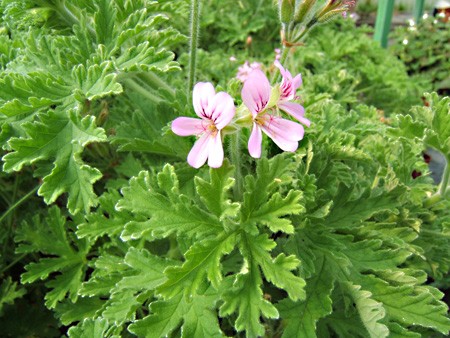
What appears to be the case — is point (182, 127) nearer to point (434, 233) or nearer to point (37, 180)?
point (434, 233)

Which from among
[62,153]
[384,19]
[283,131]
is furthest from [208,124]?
[384,19]

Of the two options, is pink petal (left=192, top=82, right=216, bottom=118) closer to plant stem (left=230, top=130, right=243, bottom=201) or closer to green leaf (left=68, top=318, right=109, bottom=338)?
plant stem (left=230, top=130, right=243, bottom=201)

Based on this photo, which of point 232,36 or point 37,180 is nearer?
point 37,180

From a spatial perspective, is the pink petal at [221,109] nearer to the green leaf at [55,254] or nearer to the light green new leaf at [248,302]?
the light green new leaf at [248,302]

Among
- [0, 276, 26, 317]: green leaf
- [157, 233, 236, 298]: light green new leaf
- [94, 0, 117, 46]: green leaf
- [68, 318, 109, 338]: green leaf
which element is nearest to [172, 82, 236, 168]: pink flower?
[157, 233, 236, 298]: light green new leaf

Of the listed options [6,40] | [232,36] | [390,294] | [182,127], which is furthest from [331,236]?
[232,36]

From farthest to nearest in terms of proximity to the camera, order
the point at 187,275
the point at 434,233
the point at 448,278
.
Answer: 1. the point at 448,278
2. the point at 434,233
3. the point at 187,275

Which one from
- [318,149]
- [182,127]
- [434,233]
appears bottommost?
[434,233]
